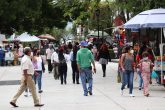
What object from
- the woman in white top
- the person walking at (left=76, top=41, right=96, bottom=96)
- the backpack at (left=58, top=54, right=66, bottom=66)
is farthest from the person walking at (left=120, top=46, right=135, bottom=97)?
the woman in white top

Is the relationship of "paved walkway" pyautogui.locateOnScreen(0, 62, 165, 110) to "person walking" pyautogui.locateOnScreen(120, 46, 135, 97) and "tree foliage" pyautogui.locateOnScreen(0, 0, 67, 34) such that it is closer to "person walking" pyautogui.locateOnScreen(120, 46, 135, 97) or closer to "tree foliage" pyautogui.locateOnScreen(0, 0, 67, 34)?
"person walking" pyautogui.locateOnScreen(120, 46, 135, 97)

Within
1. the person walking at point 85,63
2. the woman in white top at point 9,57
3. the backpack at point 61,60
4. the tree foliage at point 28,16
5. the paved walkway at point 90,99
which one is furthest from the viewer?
the tree foliage at point 28,16

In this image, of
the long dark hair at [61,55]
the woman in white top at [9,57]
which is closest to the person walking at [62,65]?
the long dark hair at [61,55]

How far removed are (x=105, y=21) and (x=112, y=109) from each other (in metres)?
48.1

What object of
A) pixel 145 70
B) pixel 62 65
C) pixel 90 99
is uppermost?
pixel 145 70

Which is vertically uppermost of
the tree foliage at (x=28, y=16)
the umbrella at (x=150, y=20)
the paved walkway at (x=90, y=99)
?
the tree foliage at (x=28, y=16)

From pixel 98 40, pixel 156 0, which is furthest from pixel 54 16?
pixel 156 0

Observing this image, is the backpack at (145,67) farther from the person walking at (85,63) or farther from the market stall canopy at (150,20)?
the market stall canopy at (150,20)

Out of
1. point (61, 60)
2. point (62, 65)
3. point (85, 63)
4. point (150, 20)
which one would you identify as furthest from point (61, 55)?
point (85, 63)

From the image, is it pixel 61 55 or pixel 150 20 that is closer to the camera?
pixel 150 20

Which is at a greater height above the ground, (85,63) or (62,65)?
(85,63)

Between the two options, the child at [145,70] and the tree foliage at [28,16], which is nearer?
the child at [145,70]

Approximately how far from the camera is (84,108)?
15.4 meters

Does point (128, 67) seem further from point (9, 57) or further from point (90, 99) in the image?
point (9, 57)
